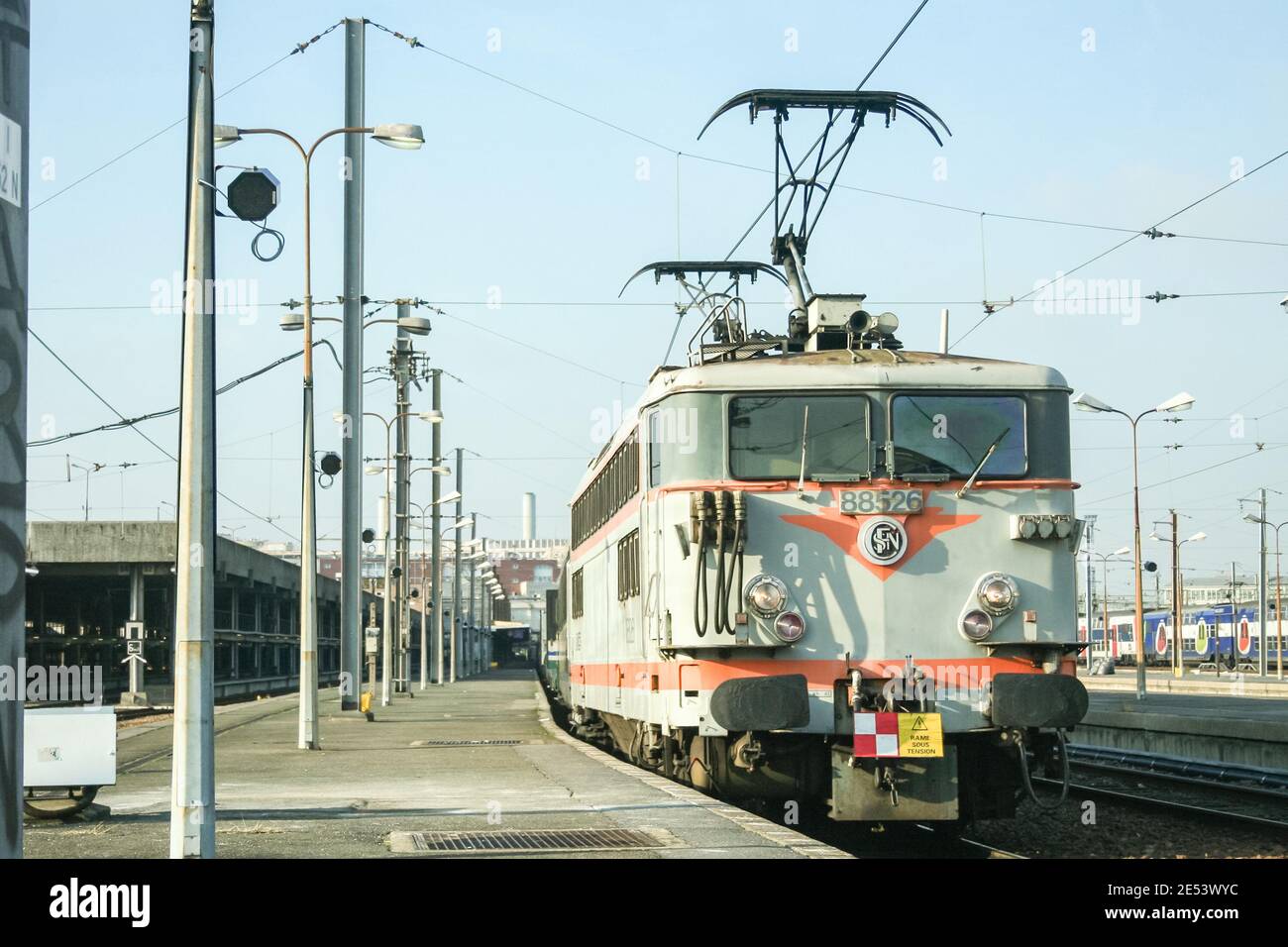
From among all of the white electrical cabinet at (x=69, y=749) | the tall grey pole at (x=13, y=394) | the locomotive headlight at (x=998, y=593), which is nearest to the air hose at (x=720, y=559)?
the locomotive headlight at (x=998, y=593)

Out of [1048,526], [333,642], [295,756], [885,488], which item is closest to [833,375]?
[885,488]

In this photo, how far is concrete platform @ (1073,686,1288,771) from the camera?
2133cm

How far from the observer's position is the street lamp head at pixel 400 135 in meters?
22.1

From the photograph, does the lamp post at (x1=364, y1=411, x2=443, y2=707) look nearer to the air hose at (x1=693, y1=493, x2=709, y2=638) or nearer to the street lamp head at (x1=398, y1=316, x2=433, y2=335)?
the street lamp head at (x1=398, y1=316, x2=433, y2=335)

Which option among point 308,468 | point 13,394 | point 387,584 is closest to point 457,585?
point 387,584

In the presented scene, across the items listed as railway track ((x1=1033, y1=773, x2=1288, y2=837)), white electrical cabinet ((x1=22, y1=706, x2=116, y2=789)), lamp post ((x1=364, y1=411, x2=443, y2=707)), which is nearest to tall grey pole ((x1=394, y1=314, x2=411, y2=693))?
lamp post ((x1=364, y1=411, x2=443, y2=707))

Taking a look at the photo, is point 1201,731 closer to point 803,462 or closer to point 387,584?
point 803,462

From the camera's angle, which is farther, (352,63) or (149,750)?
(352,63)

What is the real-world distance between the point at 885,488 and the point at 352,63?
20154 millimetres

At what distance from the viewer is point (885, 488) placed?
1206 cm

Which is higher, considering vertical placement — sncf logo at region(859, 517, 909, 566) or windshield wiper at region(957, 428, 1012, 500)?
windshield wiper at region(957, 428, 1012, 500)

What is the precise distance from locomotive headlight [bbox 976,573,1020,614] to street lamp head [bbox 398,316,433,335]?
20.1m
